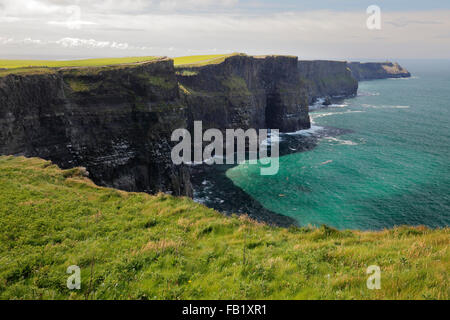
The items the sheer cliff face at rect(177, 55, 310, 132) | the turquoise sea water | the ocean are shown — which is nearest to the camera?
the turquoise sea water

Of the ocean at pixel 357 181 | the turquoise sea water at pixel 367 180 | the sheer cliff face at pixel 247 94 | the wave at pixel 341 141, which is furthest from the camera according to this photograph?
the wave at pixel 341 141

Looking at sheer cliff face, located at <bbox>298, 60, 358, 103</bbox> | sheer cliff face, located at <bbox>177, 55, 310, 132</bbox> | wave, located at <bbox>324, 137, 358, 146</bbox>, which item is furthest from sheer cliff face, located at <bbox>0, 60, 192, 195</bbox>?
sheer cliff face, located at <bbox>298, 60, 358, 103</bbox>

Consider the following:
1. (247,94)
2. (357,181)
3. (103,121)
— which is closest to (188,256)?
(103,121)

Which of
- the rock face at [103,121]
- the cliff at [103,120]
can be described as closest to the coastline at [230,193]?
the rock face at [103,121]

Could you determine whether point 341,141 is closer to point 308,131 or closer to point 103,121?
point 308,131

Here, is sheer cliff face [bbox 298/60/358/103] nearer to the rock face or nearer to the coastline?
the coastline

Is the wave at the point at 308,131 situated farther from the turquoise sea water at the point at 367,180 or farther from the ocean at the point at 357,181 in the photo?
the turquoise sea water at the point at 367,180

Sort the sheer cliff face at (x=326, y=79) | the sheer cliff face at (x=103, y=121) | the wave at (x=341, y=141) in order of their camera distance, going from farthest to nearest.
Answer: the sheer cliff face at (x=326, y=79) → the wave at (x=341, y=141) → the sheer cliff face at (x=103, y=121)

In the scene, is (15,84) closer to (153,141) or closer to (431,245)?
(153,141)
